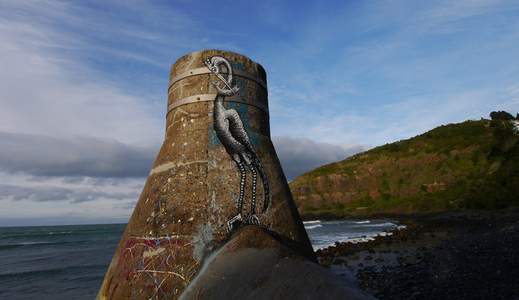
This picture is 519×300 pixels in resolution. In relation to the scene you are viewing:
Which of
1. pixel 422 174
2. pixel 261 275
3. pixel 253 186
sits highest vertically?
pixel 422 174

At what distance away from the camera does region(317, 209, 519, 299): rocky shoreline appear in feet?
31.5

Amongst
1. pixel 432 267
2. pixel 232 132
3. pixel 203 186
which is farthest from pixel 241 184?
pixel 432 267

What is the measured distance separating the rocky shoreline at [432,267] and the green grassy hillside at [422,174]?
24874 mm

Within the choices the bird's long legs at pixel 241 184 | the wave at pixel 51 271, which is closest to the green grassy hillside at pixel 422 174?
the wave at pixel 51 271

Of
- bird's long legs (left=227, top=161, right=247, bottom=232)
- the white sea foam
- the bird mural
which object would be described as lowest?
the white sea foam

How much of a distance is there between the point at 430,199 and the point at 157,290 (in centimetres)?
5467

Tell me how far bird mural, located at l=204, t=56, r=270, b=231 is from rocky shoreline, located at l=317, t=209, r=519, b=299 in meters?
8.24

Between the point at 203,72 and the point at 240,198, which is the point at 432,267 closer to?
the point at 240,198

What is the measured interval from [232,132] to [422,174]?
6308cm

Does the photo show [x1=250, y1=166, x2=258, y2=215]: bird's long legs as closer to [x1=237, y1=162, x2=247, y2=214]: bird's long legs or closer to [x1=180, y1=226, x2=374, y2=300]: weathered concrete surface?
[x1=237, y1=162, x2=247, y2=214]: bird's long legs

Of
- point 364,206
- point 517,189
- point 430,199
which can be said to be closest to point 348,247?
point 517,189

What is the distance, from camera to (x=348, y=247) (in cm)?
2052

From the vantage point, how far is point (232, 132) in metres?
3.42

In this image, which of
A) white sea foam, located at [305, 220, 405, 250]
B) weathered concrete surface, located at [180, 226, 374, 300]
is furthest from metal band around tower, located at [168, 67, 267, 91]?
white sea foam, located at [305, 220, 405, 250]
